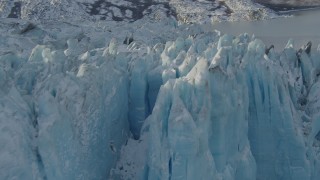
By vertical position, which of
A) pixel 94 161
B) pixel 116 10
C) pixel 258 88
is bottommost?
pixel 116 10

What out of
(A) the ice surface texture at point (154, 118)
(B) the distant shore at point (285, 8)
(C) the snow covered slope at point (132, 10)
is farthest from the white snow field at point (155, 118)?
(B) the distant shore at point (285, 8)

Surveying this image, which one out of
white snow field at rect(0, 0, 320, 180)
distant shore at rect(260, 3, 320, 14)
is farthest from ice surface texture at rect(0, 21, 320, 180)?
distant shore at rect(260, 3, 320, 14)

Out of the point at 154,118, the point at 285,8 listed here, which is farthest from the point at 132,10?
the point at 154,118

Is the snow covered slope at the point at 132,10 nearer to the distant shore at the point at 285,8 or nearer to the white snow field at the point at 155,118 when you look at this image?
the distant shore at the point at 285,8

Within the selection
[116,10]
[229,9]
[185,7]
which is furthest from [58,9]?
[229,9]

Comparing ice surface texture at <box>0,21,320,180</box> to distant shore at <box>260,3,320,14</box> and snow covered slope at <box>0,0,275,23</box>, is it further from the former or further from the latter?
distant shore at <box>260,3,320,14</box>

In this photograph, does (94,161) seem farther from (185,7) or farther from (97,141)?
(185,7)
